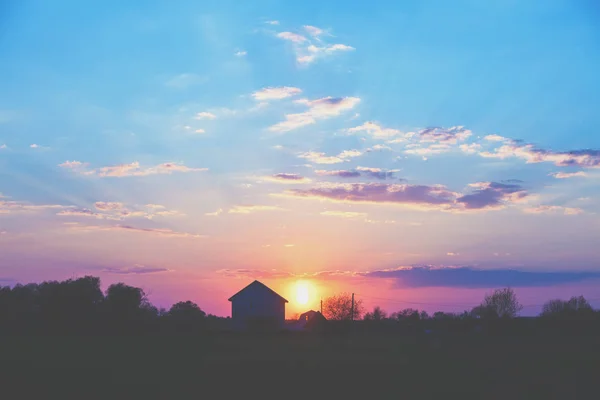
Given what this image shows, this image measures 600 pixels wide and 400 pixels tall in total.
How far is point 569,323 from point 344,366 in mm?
51264

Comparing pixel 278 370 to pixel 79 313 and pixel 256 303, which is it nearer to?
pixel 79 313

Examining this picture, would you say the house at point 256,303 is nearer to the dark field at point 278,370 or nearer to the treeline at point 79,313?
the treeline at point 79,313

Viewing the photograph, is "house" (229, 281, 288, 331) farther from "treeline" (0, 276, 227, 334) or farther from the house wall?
"treeline" (0, 276, 227, 334)

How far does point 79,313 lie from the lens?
57406 millimetres

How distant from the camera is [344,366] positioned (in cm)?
3616

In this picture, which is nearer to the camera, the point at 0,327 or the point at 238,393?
the point at 238,393

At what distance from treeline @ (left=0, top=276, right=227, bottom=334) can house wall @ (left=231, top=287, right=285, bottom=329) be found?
12911 millimetres

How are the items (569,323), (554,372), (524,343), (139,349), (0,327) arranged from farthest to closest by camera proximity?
(569,323)
(524,343)
(0,327)
(139,349)
(554,372)

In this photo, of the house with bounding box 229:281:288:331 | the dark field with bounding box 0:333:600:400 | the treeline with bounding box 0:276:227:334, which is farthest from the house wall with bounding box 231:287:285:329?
the dark field with bounding box 0:333:600:400

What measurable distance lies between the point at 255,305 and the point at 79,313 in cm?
2790

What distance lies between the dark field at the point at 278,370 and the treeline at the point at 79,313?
4.61m

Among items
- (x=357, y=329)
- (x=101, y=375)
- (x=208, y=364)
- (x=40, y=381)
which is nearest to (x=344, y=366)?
(x=208, y=364)

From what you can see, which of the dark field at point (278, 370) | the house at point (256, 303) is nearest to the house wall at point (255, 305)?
the house at point (256, 303)

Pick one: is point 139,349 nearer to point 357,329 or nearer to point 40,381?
point 40,381
